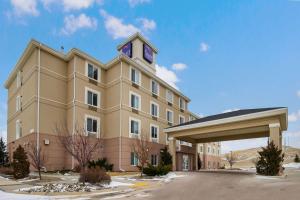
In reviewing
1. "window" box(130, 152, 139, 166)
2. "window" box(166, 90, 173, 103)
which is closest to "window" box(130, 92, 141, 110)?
"window" box(130, 152, 139, 166)

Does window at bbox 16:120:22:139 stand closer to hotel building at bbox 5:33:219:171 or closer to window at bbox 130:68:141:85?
hotel building at bbox 5:33:219:171

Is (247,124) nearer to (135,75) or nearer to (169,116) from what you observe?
(135,75)

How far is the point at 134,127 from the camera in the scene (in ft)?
95.4

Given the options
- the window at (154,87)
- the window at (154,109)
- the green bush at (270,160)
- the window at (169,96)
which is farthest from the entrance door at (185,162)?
the green bush at (270,160)

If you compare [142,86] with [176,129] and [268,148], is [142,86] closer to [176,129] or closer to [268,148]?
[176,129]

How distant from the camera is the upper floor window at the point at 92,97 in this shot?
27.8 meters

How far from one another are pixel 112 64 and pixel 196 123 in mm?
10888

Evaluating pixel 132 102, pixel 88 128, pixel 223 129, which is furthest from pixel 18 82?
pixel 223 129

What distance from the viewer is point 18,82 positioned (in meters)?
31.0

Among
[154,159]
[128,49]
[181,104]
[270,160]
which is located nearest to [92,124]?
[154,159]

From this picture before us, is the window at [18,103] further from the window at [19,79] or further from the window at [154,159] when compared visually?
the window at [154,159]

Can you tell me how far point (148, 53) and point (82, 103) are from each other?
1299 cm

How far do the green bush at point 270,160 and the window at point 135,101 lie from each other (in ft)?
45.7

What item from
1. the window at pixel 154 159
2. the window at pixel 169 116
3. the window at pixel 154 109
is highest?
the window at pixel 154 109
